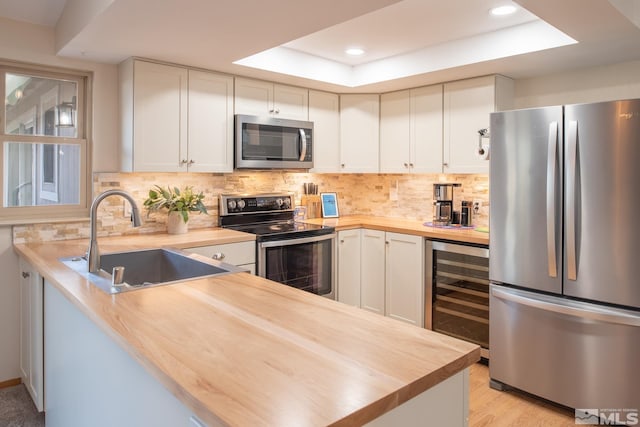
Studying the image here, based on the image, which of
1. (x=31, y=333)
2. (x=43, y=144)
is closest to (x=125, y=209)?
(x=43, y=144)

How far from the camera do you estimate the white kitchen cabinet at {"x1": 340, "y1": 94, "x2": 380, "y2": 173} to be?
419 centimetres

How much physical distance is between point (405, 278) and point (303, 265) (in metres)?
0.84

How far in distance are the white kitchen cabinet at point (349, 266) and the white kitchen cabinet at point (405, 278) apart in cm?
28

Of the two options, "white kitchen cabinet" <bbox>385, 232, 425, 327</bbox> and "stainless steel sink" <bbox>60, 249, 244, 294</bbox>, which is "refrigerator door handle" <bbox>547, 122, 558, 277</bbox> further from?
"stainless steel sink" <bbox>60, 249, 244, 294</bbox>

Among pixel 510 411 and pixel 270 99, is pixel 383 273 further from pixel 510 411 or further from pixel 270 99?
pixel 270 99

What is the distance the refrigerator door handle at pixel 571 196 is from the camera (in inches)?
95.2

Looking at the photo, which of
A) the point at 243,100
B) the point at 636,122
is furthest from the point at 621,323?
the point at 243,100

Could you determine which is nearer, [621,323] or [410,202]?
[621,323]

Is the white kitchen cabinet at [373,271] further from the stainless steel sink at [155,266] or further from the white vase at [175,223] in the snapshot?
the stainless steel sink at [155,266]

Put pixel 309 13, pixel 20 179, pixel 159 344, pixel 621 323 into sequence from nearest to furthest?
1. pixel 159 344
2. pixel 309 13
3. pixel 621 323
4. pixel 20 179

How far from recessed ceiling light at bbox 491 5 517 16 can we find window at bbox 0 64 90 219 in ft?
8.80

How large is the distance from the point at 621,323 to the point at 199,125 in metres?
2.85

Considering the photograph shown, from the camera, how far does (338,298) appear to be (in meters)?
3.89

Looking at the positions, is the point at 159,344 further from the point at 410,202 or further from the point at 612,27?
the point at 410,202
